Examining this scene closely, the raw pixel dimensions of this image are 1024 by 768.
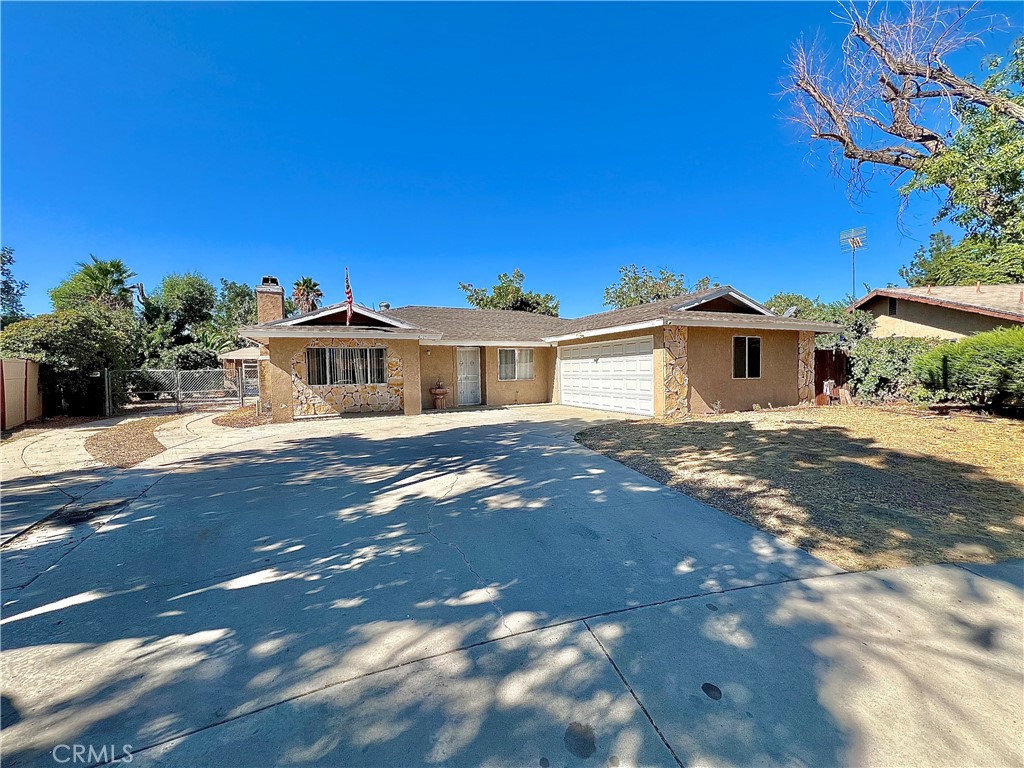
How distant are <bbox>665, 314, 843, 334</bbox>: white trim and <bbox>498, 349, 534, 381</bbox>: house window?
6950 millimetres

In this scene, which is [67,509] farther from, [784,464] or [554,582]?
[784,464]

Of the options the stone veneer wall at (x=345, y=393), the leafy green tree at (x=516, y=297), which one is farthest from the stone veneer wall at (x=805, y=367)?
the leafy green tree at (x=516, y=297)

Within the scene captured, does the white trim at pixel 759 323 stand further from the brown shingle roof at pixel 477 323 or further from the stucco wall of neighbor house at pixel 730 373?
the brown shingle roof at pixel 477 323

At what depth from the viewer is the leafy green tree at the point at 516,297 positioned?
3183 cm

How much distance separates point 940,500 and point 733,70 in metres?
13.1

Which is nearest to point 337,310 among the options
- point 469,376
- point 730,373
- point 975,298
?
point 469,376

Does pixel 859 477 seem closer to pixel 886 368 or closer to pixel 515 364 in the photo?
pixel 886 368

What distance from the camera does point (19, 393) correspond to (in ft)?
38.4

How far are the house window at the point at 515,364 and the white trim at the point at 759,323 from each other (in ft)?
22.8

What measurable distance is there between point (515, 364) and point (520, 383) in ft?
2.62

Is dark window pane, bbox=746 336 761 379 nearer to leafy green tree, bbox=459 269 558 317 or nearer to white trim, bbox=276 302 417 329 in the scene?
white trim, bbox=276 302 417 329

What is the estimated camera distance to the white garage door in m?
12.7

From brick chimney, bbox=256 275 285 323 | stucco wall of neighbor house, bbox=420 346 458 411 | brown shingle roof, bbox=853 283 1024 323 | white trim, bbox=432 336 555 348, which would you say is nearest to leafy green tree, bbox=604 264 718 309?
brown shingle roof, bbox=853 283 1024 323

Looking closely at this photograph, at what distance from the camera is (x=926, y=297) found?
16.9 metres
